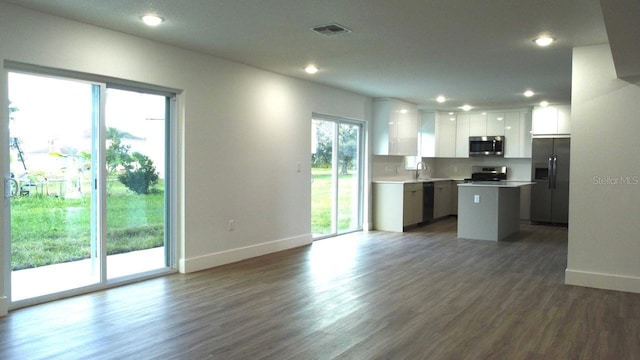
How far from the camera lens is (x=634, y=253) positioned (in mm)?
4809

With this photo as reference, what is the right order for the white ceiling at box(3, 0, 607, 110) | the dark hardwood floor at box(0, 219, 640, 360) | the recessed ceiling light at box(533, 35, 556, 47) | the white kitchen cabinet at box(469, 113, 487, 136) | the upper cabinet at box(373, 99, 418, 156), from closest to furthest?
the dark hardwood floor at box(0, 219, 640, 360) → the white ceiling at box(3, 0, 607, 110) → the recessed ceiling light at box(533, 35, 556, 47) → the upper cabinet at box(373, 99, 418, 156) → the white kitchen cabinet at box(469, 113, 487, 136)

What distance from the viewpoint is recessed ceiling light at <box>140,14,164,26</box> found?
4.11m

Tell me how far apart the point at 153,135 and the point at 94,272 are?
5.01 feet

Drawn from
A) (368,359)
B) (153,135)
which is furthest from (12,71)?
(368,359)

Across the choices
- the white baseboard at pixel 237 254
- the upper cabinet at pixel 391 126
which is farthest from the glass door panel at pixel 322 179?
the upper cabinet at pixel 391 126

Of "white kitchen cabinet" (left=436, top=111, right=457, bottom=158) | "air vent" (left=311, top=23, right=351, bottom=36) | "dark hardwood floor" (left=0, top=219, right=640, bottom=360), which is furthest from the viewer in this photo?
"white kitchen cabinet" (left=436, top=111, right=457, bottom=158)

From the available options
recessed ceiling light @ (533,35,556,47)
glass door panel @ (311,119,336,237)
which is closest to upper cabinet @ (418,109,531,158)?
glass door panel @ (311,119,336,237)

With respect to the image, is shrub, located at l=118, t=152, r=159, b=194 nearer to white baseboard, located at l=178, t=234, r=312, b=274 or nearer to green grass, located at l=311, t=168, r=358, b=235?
white baseboard, located at l=178, t=234, r=312, b=274

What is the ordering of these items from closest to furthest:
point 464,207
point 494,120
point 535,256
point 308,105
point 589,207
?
point 589,207 < point 535,256 < point 308,105 < point 464,207 < point 494,120

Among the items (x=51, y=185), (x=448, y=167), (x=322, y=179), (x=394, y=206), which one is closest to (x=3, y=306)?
(x=51, y=185)

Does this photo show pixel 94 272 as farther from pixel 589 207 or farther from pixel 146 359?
pixel 589 207

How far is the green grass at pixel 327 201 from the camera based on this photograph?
7745 mm

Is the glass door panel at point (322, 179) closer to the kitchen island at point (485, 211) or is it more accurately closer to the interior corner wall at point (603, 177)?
the kitchen island at point (485, 211)

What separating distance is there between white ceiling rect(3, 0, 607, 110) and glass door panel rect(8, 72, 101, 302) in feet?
2.46
